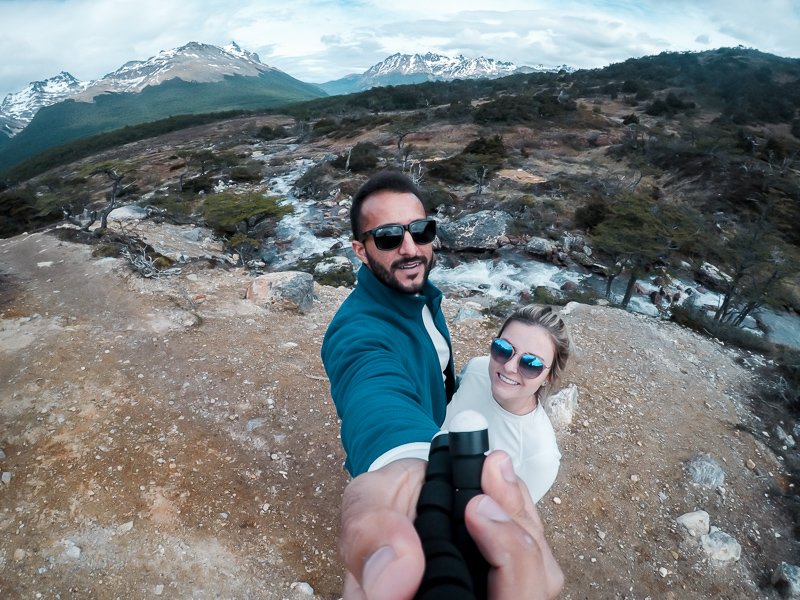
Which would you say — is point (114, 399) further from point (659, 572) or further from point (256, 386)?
point (659, 572)

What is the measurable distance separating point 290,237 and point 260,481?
417 inches

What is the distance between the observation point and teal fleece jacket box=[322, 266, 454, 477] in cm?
117

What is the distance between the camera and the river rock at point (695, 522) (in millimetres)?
3549

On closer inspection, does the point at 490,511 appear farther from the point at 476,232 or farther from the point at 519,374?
the point at 476,232

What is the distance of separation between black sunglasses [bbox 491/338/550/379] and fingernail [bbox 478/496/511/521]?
3.83 ft

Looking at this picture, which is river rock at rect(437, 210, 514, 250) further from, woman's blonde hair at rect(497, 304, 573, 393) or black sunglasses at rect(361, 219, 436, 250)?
black sunglasses at rect(361, 219, 436, 250)

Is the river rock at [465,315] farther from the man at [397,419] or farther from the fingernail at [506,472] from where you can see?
the fingernail at [506,472]

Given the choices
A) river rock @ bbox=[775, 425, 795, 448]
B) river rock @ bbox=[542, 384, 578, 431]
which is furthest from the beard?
river rock @ bbox=[775, 425, 795, 448]

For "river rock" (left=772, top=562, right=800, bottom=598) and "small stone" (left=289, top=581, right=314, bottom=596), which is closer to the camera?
"small stone" (left=289, top=581, right=314, bottom=596)

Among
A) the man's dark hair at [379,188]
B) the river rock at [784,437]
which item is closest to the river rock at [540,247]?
the river rock at [784,437]

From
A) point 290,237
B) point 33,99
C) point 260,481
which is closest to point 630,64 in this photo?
point 290,237

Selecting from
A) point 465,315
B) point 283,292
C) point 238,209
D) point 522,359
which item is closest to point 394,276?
point 522,359

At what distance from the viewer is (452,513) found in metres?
0.78

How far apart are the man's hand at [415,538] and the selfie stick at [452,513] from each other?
0.09ft
